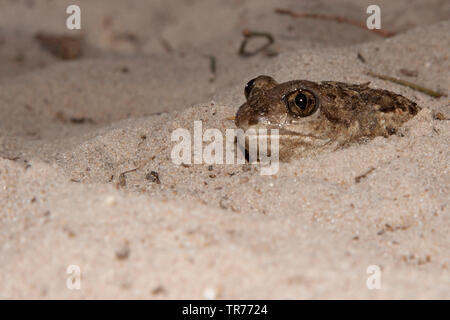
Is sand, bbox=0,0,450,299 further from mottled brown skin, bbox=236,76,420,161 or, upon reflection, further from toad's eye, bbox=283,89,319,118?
toad's eye, bbox=283,89,319,118

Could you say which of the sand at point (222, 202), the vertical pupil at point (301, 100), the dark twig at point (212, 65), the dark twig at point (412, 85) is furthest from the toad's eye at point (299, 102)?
the dark twig at point (212, 65)

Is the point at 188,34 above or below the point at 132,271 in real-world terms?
above

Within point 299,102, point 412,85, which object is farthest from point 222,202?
point 412,85

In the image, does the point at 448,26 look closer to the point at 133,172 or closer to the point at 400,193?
the point at 400,193

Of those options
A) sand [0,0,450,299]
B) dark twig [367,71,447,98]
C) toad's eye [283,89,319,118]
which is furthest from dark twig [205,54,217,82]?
toad's eye [283,89,319,118]

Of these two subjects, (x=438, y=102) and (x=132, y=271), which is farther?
(x=438, y=102)

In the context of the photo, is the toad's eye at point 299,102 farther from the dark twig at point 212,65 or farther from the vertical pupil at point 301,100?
the dark twig at point 212,65

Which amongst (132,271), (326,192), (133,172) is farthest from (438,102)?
(132,271)
